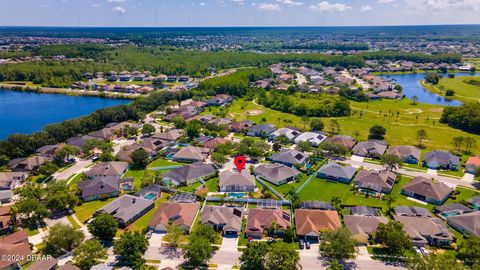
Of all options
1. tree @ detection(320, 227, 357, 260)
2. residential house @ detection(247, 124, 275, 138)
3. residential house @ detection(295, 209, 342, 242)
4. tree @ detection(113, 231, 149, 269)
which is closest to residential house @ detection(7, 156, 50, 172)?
tree @ detection(113, 231, 149, 269)

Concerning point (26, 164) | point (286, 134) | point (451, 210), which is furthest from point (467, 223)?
point (26, 164)

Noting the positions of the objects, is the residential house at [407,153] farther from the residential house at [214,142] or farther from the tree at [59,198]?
the tree at [59,198]

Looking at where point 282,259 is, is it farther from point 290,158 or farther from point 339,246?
point 290,158

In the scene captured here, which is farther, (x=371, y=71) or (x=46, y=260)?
(x=371, y=71)

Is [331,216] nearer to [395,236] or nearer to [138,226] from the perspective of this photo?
[395,236]

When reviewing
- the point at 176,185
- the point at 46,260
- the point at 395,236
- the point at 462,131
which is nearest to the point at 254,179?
the point at 176,185

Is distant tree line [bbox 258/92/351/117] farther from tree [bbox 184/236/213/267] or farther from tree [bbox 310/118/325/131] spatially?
A: tree [bbox 184/236/213/267]

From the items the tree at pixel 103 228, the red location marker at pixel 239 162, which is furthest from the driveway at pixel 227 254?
the red location marker at pixel 239 162
